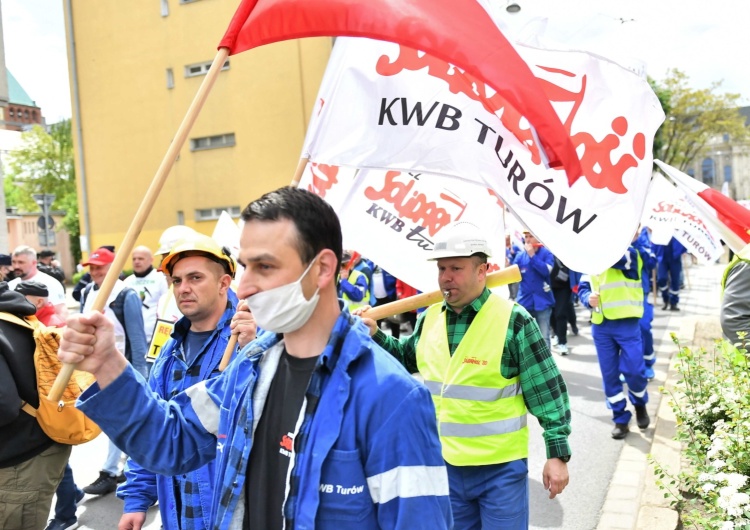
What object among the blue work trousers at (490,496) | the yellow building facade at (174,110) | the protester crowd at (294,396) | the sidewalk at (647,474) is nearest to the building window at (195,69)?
the yellow building facade at (174,110)

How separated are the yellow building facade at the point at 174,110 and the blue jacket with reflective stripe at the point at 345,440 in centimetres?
2419

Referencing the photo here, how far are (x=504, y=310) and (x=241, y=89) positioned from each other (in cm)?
2475

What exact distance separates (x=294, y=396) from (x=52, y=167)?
50.4 metres

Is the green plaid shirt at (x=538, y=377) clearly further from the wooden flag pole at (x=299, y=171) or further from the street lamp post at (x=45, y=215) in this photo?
the street lamp post at (x=45, y=215)

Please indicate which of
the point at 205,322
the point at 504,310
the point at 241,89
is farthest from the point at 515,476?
the point at 241,89

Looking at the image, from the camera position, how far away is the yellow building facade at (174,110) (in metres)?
26.0

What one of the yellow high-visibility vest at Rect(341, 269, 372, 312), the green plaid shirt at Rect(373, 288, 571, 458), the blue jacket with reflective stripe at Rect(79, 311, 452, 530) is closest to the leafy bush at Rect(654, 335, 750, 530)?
the green plaid shirt at Rect(373, 288, 571, 458)

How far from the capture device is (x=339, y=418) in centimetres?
174

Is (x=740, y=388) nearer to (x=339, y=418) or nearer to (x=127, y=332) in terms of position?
(x=339, y=418)

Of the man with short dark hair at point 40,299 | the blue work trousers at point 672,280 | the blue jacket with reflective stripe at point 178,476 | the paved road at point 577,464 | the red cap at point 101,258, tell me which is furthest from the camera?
the blue work trousers at point 672,280

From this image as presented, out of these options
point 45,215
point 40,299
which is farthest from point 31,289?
point 45,215

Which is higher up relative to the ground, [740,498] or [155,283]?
[155,283]

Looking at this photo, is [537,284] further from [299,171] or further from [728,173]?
[728,173]

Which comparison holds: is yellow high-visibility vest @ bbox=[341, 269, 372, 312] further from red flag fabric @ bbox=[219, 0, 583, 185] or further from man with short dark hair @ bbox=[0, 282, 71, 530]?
red flag fabric @ bbox=[219, 0, 583, 185]
